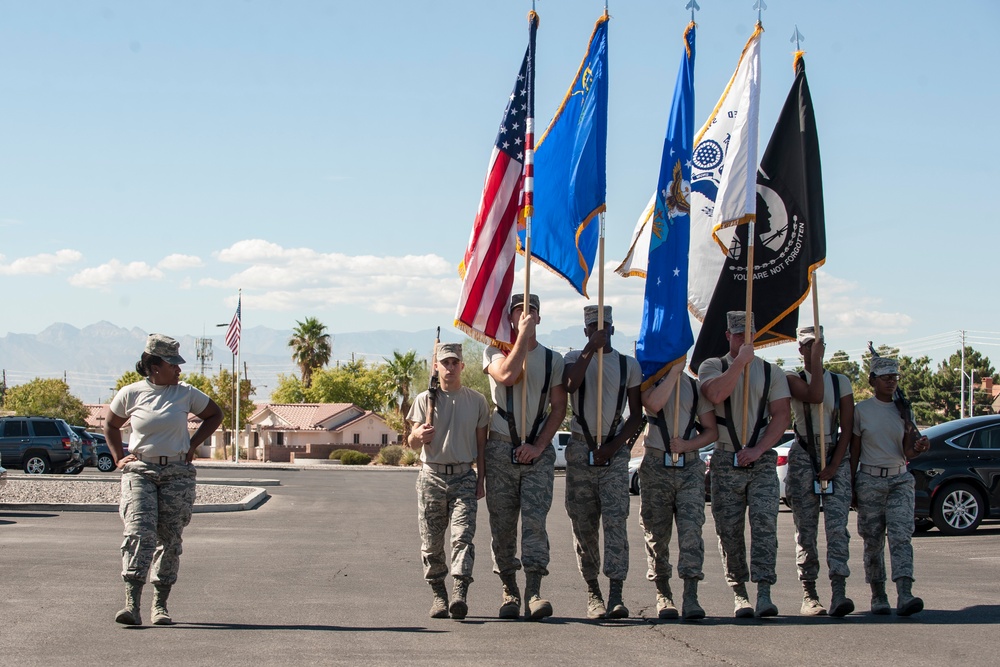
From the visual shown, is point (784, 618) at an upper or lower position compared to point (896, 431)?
lower

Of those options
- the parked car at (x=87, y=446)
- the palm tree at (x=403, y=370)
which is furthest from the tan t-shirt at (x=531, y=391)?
the palm tree at (x=403, y=370)

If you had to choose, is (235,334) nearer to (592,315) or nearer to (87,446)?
(87,446)

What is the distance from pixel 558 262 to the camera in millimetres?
9859

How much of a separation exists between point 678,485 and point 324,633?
2785mm

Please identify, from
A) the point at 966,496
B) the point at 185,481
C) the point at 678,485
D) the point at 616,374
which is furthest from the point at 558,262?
the point at 966,496

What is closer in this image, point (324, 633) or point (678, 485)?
point (324, 633)

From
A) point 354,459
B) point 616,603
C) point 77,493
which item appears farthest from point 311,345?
point 616,603

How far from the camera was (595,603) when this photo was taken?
8750 millimetres

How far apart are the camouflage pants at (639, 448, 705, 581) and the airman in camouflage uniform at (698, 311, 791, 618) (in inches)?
8.5

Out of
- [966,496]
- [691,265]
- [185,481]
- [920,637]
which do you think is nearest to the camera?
[920,637]

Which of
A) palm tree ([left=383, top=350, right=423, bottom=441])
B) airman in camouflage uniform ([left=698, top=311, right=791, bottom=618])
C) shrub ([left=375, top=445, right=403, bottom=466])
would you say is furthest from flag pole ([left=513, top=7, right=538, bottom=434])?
palm tree ([left=383, top=350, right=423, bottom=441])

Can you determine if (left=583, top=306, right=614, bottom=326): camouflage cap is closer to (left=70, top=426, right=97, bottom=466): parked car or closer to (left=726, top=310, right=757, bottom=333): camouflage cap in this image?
(left=726, top=310, right=757, bottom=333): camouflage cap

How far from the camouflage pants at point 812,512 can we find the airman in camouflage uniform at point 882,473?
21 cm

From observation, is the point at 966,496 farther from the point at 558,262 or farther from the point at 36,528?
the point at 36,528
